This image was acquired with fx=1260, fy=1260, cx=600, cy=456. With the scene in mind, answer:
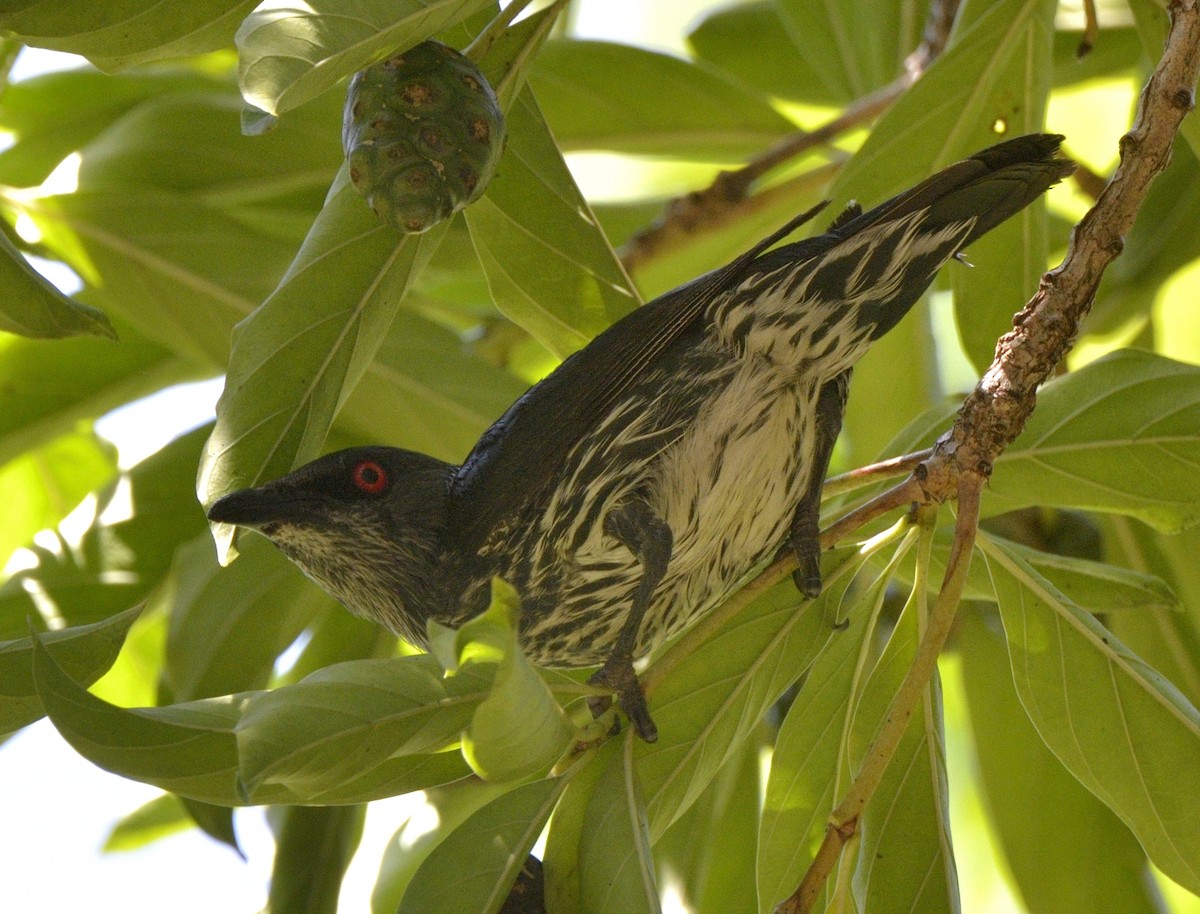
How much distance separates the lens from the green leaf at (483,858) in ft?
5.62

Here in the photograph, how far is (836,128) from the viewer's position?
355cm

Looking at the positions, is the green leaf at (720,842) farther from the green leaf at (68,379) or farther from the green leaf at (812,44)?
the green leaf at (812,44)

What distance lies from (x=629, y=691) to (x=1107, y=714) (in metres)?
0.88

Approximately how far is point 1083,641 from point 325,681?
1335mm

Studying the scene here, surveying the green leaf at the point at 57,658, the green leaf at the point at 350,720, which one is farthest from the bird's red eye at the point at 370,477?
the green leaf at the point at 350,720

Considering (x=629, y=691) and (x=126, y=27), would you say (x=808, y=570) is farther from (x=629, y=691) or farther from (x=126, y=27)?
(x=126, y=27)

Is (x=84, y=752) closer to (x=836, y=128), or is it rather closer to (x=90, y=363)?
(x=90, y=363)

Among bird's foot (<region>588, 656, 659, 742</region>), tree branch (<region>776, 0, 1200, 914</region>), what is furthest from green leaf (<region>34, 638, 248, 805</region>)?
tree branch (<region>776, 0, 1200, 914</region>)

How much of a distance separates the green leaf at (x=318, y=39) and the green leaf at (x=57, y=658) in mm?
801

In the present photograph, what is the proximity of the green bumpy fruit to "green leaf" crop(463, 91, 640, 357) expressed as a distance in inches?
18.4

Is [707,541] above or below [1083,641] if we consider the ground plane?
above

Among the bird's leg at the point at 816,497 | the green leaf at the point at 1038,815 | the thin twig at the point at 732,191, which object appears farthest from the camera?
the thin twig at the point at 732,191

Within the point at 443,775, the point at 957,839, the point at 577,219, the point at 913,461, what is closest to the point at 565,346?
the point at 577,219

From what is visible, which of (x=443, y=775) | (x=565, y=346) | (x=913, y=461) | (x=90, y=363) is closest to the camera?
(x=443, y=775)
